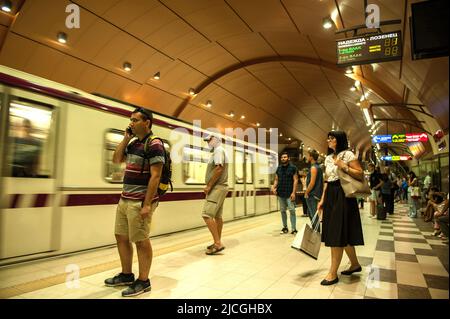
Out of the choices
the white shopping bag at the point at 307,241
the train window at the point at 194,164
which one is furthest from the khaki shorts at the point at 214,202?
the train window at the point at 194,164

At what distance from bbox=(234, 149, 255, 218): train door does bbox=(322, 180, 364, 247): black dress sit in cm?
500

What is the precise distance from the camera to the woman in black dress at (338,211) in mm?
3248

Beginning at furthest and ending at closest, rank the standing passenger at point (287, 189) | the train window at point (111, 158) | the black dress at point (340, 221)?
1. the standing passenger at point (287, 189)
2. the train window at point (111, 158)
3. the black dress at point (340, 221)

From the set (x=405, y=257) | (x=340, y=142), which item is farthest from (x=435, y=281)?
(x=340, y=142)

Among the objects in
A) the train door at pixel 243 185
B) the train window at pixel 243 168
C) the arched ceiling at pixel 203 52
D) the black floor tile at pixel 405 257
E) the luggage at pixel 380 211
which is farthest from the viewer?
the luggage at pixel 380 211

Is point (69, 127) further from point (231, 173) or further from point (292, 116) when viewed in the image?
point (292, 116)

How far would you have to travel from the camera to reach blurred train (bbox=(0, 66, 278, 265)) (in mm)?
3488

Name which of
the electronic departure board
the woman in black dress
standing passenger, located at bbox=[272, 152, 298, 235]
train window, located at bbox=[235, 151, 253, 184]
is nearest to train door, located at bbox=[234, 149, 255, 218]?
train window, located at bbox=[235, 151, 253, 184]

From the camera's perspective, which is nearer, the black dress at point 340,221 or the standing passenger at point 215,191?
the black dress at point 340,221

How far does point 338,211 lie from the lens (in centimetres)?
332

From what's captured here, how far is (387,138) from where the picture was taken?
50.8 ft

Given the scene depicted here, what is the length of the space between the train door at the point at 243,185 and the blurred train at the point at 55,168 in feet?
10.8

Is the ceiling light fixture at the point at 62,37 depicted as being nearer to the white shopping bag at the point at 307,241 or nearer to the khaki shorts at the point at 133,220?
the khaki shorts at the point at 133,220

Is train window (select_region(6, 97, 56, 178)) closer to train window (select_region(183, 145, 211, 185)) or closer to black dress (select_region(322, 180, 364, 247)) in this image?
train window (select_region(183, 145, 211, 185))
